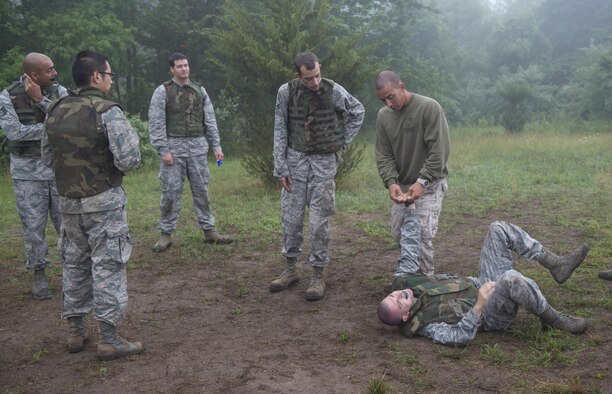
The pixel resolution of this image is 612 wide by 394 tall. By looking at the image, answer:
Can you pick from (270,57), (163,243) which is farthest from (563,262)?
(270,57)

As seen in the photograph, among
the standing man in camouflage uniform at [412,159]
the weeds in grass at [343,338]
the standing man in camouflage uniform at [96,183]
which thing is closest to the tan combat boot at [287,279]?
the standing man in camouflage uniform at [412,159]

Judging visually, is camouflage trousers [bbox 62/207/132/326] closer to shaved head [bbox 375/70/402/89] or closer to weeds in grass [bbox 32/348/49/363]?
weeds in grass [bbox 32/348/49/363]

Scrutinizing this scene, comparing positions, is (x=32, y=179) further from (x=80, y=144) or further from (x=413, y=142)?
(x=413, y=142)

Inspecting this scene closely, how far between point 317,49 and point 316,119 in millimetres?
5875

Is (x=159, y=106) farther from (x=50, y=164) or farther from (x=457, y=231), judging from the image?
(x=457, y=231)

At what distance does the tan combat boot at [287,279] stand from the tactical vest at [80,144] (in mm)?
2047

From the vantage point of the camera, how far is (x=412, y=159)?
4.88 meters

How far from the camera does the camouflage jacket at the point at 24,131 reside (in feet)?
16.7

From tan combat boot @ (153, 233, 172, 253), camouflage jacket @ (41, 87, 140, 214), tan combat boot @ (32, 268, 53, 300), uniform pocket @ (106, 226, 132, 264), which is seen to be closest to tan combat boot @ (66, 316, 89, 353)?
uniform pocket @ (106, 226, 132, 264)

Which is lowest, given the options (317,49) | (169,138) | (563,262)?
(563,262)

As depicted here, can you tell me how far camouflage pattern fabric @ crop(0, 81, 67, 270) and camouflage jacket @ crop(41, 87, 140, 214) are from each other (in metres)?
1.29

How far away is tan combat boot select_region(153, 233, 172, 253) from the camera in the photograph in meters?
6.91

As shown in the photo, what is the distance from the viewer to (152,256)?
6766mm

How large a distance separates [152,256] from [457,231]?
12.6 feet
